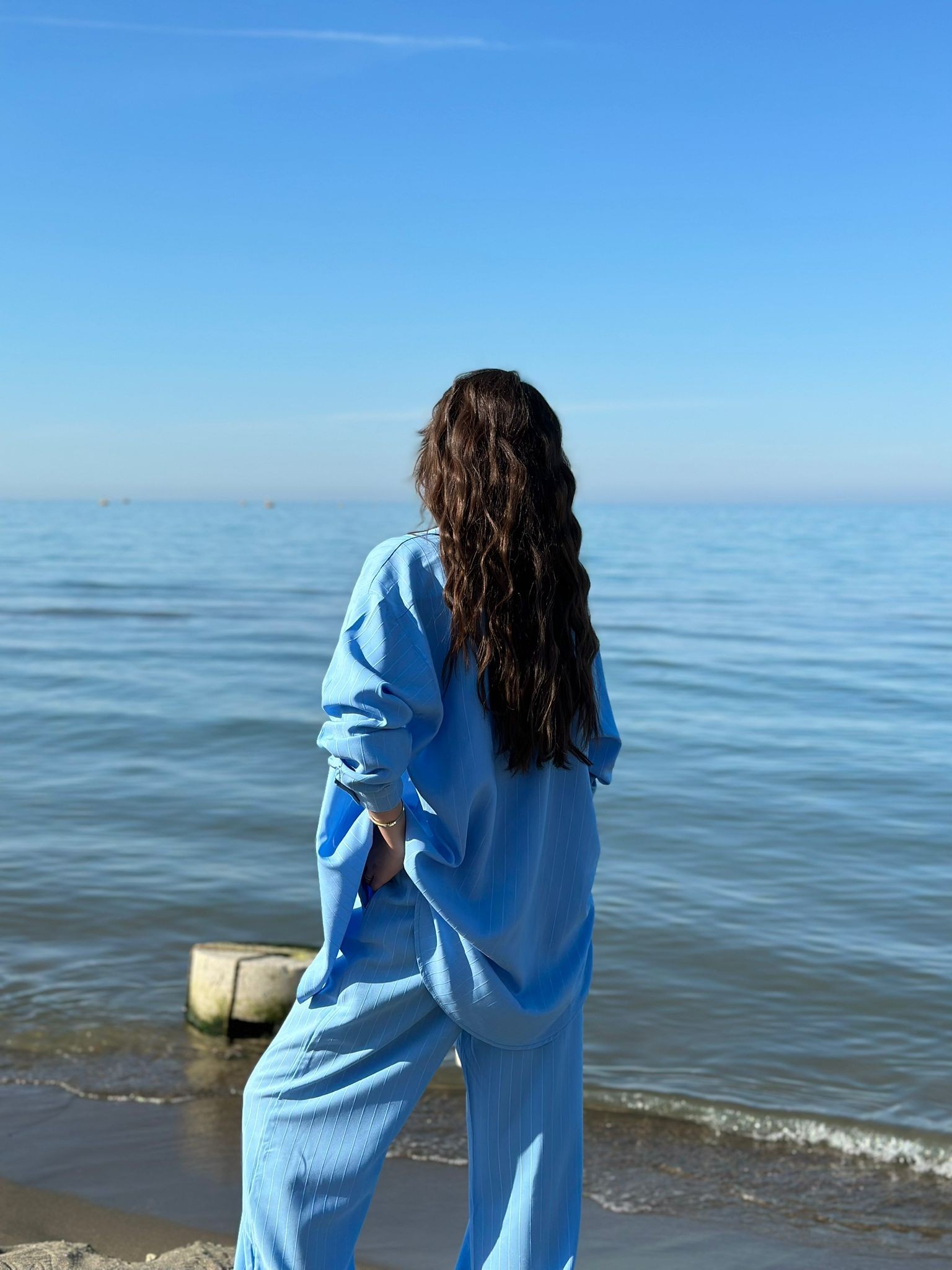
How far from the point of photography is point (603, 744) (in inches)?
96.5

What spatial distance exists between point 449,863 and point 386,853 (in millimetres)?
119

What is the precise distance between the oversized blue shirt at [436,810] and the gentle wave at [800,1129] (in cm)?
269

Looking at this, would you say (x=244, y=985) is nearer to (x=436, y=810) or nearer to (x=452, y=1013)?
(x=452, y=1013)

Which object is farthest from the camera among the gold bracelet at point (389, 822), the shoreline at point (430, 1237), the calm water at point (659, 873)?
the calm water at point (659, 873)

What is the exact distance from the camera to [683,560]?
39.2m

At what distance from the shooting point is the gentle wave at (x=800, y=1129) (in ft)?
14.3

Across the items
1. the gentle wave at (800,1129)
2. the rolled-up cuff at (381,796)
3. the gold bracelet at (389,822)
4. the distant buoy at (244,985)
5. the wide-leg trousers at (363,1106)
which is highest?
the rolled-up cuff at (381,796)

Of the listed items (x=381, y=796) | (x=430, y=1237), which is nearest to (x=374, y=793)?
(x=381, y=796)

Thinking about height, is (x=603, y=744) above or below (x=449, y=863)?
above

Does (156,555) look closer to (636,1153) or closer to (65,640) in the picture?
(65,640)

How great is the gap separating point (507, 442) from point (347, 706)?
0.55 metres

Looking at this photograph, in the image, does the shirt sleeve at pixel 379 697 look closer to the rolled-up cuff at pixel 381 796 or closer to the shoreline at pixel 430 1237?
the rolled-up cuff at pixel 381 796

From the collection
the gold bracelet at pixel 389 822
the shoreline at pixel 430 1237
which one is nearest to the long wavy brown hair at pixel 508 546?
the gold bracelet at pixel 389 822

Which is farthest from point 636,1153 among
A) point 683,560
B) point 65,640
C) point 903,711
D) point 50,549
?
point 50,549
